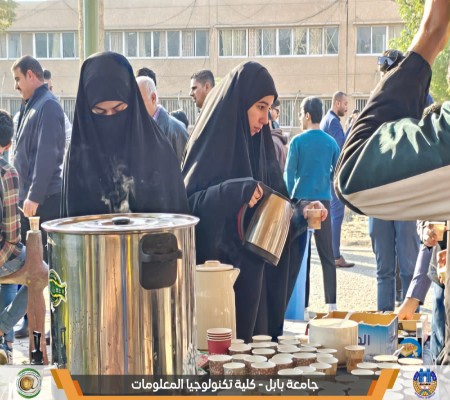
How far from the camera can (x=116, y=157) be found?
2951 mm

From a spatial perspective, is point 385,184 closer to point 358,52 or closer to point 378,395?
point 378,395

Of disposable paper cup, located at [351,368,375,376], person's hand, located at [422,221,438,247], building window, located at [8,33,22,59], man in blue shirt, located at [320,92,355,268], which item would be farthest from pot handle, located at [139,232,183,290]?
building window, located at [8,33,22,59]

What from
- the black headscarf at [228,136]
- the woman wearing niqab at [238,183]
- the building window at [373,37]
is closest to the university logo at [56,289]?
the woman wearing niqab at [238,183]

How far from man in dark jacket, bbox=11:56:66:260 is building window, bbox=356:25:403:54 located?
23.7m

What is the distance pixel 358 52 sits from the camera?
27641 mm

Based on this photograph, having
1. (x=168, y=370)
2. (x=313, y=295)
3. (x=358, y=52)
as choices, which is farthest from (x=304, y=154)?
(x=358, y=52)

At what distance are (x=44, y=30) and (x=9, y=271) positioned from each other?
86.5 ft

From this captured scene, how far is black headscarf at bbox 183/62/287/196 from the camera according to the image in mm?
3197

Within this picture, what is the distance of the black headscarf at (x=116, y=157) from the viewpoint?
2867 mm

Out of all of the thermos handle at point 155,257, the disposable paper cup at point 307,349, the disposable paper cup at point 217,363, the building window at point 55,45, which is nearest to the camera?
the thermos handle at point 155,257

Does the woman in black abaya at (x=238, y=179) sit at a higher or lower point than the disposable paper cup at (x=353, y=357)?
higher

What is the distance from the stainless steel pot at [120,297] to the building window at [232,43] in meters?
26.9

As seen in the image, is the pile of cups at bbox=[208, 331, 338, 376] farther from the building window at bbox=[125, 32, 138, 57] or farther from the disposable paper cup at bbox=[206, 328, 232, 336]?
the building window at bbox=[125, 32, 138, 57]

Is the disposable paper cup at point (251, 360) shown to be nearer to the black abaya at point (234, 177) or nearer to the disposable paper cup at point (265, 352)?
the disposable paper cup at point (265, 352)
